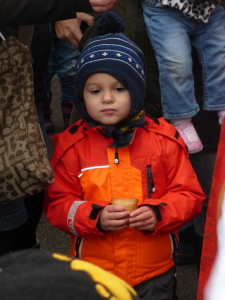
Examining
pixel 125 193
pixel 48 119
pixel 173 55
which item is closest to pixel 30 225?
pixel 125 193

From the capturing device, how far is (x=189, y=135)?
8.27ft

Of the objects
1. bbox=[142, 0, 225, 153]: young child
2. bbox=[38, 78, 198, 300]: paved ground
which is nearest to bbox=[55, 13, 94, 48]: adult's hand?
bbox=[142, 0, 225, 153]: young child

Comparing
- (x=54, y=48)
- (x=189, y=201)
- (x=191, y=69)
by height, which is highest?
(x=191, y=69)

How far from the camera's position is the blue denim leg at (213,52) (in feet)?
8.05

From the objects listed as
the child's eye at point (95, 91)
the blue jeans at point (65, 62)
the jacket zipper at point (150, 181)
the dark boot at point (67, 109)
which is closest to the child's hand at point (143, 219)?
the jacket zipper at point (150, 181)

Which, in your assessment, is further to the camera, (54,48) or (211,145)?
(54,48)

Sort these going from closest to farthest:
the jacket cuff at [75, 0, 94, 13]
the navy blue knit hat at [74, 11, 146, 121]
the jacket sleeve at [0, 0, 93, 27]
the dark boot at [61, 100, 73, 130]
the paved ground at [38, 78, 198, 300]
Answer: the jacket sleeve at [0, 0, 93, 27] → the jacket cuff at [75, 0, 94, 13] → the navy blue knit hat at [74, 11, 146, 121] → the paved ground at [38, 78, 198, 300] → the dark boot at [61, 100, 73, 130]

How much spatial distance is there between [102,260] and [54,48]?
269 centimetres

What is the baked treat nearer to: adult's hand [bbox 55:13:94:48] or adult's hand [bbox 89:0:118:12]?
adult's hand [bbox 89:0:118:12]

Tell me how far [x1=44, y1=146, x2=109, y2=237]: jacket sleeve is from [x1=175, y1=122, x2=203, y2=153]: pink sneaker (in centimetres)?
56

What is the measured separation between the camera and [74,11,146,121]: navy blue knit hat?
2148 mm

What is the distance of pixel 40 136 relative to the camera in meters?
1.97

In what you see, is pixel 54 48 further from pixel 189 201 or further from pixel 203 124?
pixel 189 201

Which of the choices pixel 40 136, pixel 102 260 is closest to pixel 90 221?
pixel 102 260
